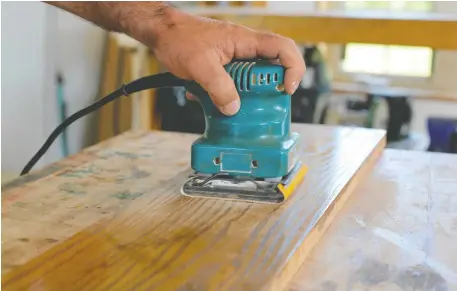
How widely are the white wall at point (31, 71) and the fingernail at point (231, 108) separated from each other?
1.40 m

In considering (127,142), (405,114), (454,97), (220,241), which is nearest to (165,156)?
(127,142)

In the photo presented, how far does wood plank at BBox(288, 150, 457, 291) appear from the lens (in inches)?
30.5

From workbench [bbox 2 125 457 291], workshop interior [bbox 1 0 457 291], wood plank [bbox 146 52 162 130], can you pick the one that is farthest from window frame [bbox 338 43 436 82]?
workbench [bbox 2 125 457 291]

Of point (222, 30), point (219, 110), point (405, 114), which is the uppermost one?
point (222, 30)

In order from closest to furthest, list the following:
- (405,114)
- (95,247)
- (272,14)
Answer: (95,247) → (272,14) → (405,114)

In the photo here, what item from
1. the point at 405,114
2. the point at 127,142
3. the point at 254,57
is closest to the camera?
the point at 254,57

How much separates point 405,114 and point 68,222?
1.94 m

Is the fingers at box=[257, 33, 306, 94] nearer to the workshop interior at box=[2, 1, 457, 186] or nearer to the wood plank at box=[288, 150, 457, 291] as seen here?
the wood plank at box=[288, 150, 457, 291]

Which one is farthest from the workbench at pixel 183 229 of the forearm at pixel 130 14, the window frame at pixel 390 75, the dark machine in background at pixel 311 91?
the window frame at pixel 390 75

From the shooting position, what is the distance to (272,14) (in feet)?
7.70

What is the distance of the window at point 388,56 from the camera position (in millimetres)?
3285

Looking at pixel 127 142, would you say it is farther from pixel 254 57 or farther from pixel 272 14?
pixel 272 14

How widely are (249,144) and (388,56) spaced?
2.53 metres

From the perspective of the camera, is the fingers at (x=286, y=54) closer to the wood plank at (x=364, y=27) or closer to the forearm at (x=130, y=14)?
the forearm at (x=130, y=14)
